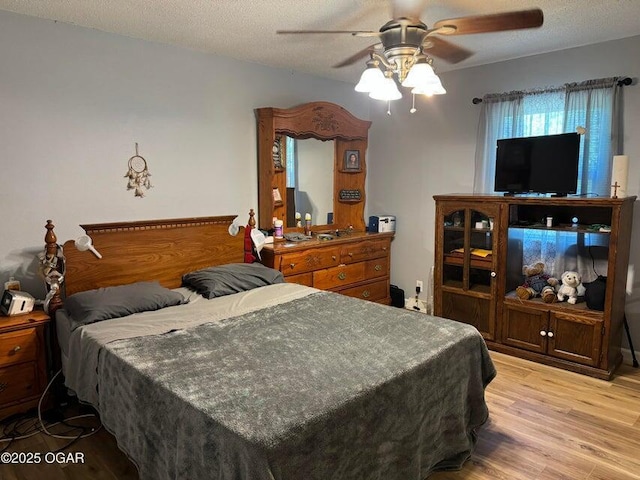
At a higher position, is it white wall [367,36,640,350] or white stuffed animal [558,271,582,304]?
white wall [367,36,640,350]

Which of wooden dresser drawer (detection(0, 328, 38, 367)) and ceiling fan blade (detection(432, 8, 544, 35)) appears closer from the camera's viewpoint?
ceiling fan blade (detection(432, 8, 544, 35))

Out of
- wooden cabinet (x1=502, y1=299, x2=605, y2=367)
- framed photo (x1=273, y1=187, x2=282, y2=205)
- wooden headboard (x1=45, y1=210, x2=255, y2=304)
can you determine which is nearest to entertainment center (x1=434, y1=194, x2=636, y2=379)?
wooden cabinet (x1=502, y1=299, x2=605, y2=367)

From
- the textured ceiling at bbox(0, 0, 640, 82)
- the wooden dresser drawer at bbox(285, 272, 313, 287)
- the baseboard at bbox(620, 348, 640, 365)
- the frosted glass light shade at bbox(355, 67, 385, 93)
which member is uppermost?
the textured ceiling at bbox(0, 0, 640, 82)

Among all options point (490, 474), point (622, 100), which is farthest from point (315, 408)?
point (622, 100)

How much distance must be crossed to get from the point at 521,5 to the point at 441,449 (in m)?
2.51

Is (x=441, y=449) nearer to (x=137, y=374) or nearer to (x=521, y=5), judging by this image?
(x=137, y=374)

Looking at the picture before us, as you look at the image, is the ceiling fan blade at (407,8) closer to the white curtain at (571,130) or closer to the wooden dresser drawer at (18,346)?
the white curtain at (571,130)

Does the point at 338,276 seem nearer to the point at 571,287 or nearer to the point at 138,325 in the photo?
the point at 571,287

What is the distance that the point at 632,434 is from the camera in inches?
99.4

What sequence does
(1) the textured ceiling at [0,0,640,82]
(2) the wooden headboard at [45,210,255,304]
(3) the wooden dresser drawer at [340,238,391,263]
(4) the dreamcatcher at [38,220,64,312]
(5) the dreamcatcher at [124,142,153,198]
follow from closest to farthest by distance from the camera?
(1) the textured ceiling at [0,0,640,82], (4) the dreamcatcher at [38,220,64,312], (2) the wooden headboard at [45,210,255,304], (5) the dreamcatcher at [124,142,153,198], (3) the wooden dresser drawer at [340,238,391,263]


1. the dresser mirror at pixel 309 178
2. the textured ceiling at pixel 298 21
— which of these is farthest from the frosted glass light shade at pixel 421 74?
the dresser mirror at pixel 309 178

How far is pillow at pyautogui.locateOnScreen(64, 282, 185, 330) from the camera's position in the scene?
253cm

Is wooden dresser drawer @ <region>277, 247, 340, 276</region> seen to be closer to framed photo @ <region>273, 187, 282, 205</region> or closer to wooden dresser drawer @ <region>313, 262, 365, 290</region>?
wooden dresser drawer @ <region>313, 262, 365, 290</region>

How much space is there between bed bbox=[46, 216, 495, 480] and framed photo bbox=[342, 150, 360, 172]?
2.05 m
